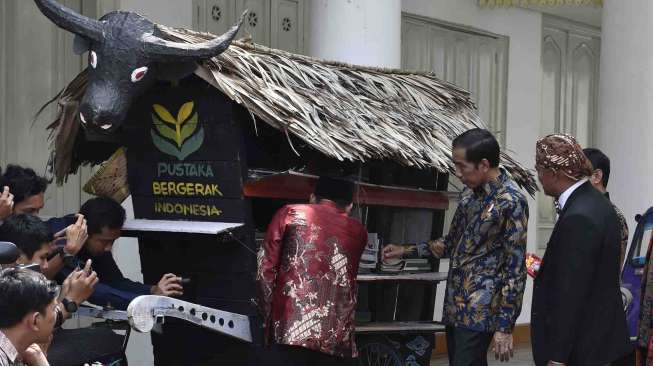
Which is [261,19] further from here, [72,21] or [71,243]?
[71,243]

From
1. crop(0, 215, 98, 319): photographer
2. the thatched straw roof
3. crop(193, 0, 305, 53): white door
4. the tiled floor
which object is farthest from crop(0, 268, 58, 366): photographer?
the tiled floor

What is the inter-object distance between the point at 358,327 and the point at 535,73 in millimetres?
6279

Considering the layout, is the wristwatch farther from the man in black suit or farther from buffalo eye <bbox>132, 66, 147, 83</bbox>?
the man in black suit

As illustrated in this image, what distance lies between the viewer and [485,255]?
6.54 metres

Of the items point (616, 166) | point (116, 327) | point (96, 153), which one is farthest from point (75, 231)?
point (616, 166)

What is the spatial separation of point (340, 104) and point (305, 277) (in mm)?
1022

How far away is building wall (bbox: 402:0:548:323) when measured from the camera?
1246 cm

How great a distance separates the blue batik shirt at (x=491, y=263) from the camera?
6.48 metres

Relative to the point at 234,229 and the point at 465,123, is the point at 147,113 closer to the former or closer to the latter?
the point at 234,229

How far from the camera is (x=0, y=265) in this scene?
5137mm

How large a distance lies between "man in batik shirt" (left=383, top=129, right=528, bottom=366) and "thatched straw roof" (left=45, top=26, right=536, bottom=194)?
43 centimetres

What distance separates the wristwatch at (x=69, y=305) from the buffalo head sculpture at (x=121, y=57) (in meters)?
0.95

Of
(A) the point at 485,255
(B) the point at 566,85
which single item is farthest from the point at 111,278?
(B) the point at 566,85

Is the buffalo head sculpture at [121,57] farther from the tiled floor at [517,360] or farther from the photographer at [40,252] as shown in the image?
the tiled floor at [517,360]
